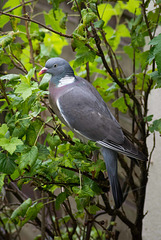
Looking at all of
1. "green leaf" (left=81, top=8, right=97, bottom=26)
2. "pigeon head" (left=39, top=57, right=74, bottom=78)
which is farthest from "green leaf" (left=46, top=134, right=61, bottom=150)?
"green leaf" (left=81, top=8, right=97, bottom=26)

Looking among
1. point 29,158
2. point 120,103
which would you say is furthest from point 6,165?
point 120,103

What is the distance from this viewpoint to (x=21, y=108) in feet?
3.96

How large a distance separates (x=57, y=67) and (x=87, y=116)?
23 centimetres

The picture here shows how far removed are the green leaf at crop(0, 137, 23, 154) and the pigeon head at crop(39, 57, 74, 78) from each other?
14.1 inches

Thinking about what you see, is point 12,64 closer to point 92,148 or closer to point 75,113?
point 75,113

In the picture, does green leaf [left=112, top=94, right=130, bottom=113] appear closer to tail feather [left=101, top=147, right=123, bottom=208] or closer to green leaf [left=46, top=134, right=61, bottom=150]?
tail feather [left=101, top=147, right=123, bottom=208]

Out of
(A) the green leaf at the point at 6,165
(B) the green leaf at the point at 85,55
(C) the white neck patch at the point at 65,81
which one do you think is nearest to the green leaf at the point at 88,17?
(B) the green leaf at the point at 85,55

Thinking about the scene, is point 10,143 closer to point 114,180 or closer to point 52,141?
point 52,141

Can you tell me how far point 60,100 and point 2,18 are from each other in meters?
0.46

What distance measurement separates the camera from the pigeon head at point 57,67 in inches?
52.4

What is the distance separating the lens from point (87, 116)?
1.33 m

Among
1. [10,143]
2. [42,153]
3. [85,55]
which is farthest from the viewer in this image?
[85,55]

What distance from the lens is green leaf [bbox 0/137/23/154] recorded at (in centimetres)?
104

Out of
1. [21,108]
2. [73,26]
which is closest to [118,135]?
[21,108]
